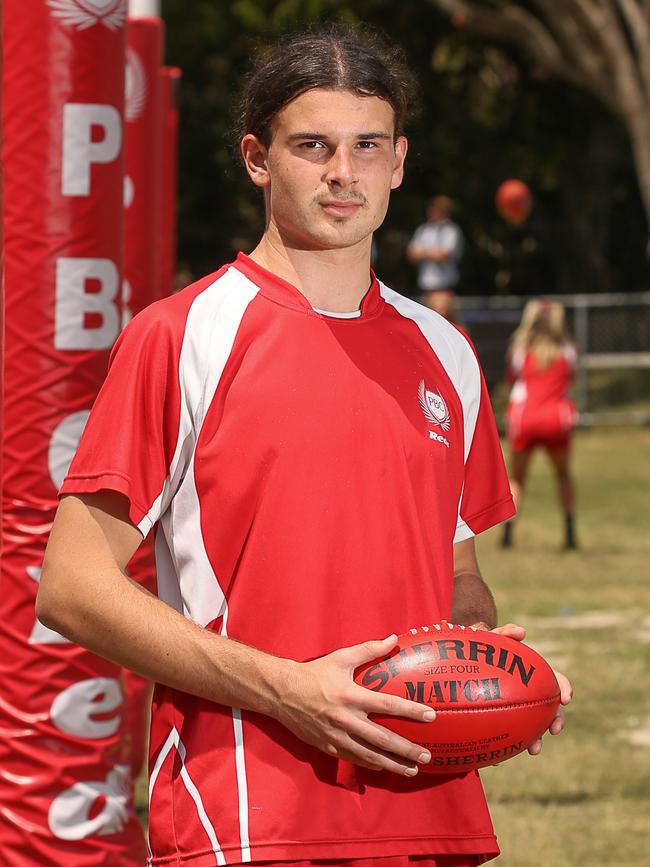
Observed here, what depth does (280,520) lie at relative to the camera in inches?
126

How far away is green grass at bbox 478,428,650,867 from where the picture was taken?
728 centimetres

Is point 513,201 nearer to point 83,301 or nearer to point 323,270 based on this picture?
point 83,301

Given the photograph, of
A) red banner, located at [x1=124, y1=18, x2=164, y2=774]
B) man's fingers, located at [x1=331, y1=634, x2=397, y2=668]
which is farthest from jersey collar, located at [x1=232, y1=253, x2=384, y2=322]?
red banner, located at [x1=124, y1=18, x2=164, y2=774]

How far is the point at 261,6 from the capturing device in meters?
33.1

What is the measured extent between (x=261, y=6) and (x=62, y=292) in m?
28.4

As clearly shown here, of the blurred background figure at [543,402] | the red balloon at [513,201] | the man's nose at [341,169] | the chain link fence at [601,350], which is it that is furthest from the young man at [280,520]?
the red balloon at [513,201]

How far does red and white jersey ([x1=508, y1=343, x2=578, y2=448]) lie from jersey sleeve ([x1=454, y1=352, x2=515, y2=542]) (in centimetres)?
1253

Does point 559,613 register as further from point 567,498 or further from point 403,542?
point 403,542

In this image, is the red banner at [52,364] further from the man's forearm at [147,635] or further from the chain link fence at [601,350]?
the chain link fence at [601,350]

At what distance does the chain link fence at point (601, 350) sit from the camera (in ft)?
90.6

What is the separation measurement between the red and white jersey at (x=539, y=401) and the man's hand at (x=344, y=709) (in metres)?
13.2

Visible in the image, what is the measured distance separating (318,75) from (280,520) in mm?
887

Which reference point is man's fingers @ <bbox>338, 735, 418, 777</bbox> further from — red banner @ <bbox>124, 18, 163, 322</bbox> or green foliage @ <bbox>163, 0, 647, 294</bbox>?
green foliage @ <bbox>163, 0, 647, 294</bbox>

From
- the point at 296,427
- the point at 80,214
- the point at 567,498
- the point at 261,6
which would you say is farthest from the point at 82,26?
the point at 261,6
